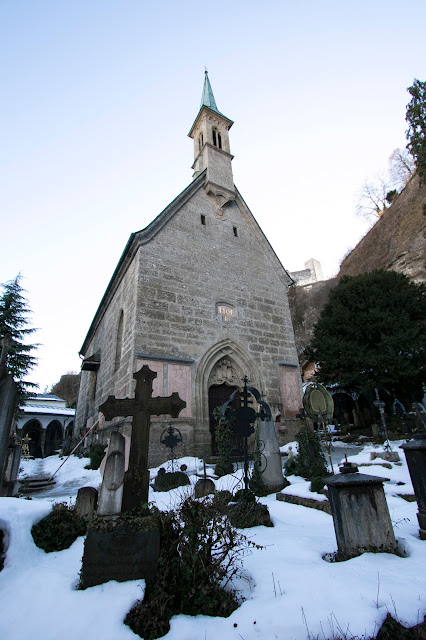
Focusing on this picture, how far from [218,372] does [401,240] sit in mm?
24135

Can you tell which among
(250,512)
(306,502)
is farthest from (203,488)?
(306,502)

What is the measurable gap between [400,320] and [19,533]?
709 inches

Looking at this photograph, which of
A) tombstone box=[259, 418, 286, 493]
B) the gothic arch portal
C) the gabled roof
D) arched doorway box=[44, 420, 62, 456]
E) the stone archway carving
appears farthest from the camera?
arched doorway box=[44, 420, 62, 456]

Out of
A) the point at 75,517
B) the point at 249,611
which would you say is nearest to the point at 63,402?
the point at 75,517

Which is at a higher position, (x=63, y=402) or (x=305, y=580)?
(x=63, y=402)

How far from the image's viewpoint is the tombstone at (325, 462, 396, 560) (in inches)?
140

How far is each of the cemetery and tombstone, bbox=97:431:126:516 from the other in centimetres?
1

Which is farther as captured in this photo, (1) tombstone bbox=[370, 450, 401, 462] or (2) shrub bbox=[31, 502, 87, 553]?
(1) tombstone bbox=[370, 450, 401, 462]

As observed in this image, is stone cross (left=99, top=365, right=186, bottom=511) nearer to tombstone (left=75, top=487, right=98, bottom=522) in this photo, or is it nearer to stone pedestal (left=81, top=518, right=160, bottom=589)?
stone pedestal (left=81, top=518, right=160, bottom=589)

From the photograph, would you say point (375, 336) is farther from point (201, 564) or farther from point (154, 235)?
point (201, 564)

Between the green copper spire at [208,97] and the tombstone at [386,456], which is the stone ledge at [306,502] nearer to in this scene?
the tombstone at [386,456]

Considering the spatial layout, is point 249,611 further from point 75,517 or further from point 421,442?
point 421,442

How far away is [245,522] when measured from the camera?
4465 millimetres


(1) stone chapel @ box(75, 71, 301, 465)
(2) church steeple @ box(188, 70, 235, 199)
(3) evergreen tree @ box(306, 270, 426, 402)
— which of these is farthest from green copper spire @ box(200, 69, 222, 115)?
(3) evergreen tree @ box(306, 270, 426, 402)
